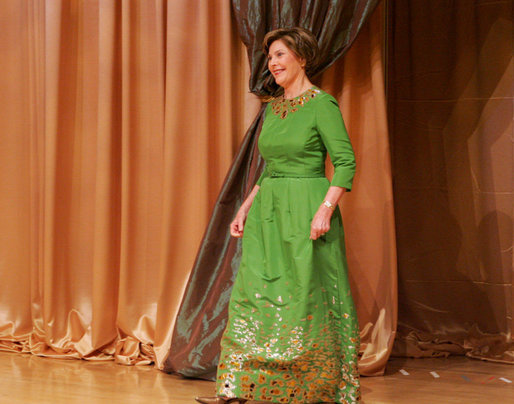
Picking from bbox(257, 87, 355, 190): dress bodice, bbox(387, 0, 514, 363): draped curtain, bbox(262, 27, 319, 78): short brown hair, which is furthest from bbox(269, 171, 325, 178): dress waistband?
bbox(387, 0, 514, 363): draped curtain

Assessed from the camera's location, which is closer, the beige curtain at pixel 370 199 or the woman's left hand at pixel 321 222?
the woman's left hand at pixel 321 222

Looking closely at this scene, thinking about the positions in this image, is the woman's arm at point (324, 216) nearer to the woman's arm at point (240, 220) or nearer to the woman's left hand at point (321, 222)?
the woman's left hand at point (321, 222)

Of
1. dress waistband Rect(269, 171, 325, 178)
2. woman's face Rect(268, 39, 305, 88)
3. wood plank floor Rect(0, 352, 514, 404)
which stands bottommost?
wood plank floor Rect(0, 352, 514, 404)

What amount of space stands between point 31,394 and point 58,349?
73cm

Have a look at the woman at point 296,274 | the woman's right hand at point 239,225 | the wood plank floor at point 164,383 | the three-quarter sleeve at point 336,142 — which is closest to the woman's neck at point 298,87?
the woman at point 296,274

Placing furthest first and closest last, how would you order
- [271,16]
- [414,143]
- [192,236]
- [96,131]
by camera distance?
[414,143], [96,131], [192,236], [271,16]

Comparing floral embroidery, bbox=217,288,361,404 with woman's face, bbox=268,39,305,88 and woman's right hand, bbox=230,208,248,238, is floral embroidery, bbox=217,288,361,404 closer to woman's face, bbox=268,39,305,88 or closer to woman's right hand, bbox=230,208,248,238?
woman's right hand, bbox=230,208,248,238

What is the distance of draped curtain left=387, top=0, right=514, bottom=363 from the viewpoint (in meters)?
3.82

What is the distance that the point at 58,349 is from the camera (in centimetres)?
362

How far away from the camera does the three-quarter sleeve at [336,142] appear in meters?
2.48

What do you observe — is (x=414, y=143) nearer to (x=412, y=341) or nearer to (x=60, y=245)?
(x=412, y=341)

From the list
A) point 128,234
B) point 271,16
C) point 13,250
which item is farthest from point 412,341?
point 13,250


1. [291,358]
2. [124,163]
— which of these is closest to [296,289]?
[291,358]

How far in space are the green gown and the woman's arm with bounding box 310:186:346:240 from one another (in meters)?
0.03
